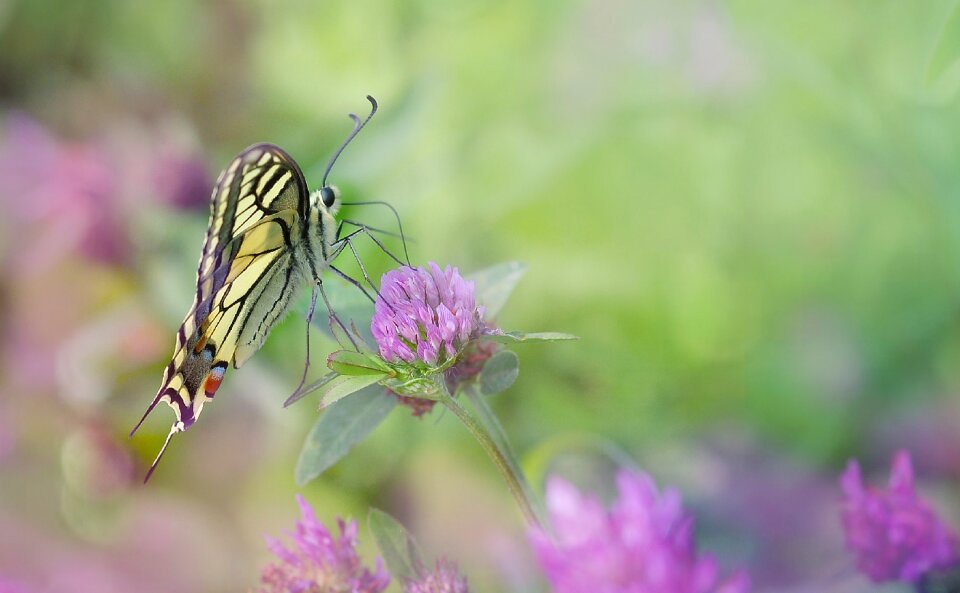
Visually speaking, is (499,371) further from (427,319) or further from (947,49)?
(947,49)

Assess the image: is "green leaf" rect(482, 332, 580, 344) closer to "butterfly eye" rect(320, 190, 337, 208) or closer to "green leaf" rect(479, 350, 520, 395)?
"green leaf" rect(479, 350, 520, 395)

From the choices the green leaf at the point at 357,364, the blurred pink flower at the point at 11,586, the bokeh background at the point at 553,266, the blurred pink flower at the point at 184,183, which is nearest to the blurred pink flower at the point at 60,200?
the bokeh background at the point at 553,266

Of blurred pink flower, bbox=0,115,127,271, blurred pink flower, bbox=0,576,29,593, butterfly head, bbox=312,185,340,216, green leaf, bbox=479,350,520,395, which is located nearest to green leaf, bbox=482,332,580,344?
green leaf, bbox=479,350,520,395

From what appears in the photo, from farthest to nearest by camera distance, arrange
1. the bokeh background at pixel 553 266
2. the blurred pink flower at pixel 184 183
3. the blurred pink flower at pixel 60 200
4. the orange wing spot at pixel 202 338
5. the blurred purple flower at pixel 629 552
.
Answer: the blurred pink flower at pixel 60 200, the blurred pink flower at pixel 184 183, the bokeh background at pixel 553 266, the orange wing spot at pixel 202 338, the blurred purple flower at pixel 629 552

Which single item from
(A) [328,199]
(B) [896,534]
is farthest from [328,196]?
(B) [896,534]

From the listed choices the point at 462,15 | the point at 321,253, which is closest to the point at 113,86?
the point at 462,15

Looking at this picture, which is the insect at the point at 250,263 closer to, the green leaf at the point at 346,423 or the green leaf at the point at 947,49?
the green leaf at the point at 346,423
